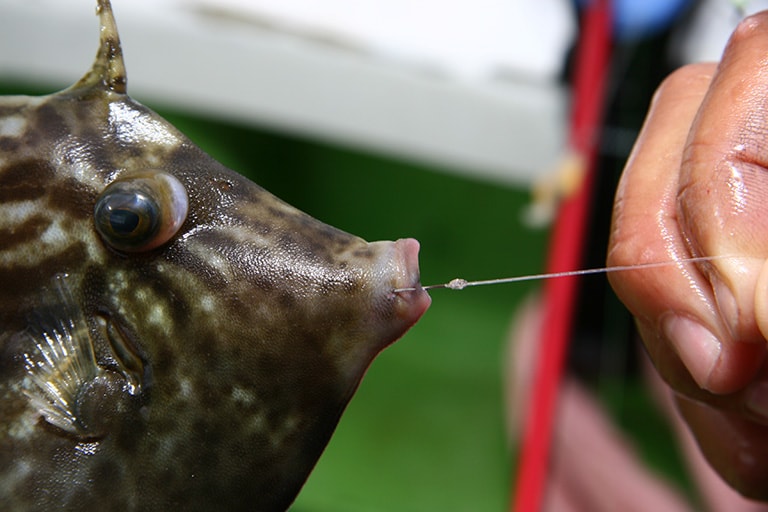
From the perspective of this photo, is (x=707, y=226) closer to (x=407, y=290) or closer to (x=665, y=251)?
(x=665, y=251)

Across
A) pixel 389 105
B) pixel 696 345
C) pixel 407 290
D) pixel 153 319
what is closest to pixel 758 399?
pixel 696 345

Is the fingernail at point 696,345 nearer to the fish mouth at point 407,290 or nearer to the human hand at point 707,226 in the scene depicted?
the human hand at point 707,226

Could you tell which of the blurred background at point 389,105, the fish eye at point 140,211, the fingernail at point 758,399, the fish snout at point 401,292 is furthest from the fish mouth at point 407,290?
the blurred background at point 389,105

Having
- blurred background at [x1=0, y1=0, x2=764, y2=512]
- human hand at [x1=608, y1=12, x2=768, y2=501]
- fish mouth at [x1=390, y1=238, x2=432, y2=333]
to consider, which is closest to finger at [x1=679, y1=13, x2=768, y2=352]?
human hand at [x1=608, y1=12, x2=768, y2=501]

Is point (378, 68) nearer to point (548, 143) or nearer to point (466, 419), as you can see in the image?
point (548, 143)

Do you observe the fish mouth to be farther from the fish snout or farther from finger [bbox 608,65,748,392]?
finger [bbox 608,65,748,392]
